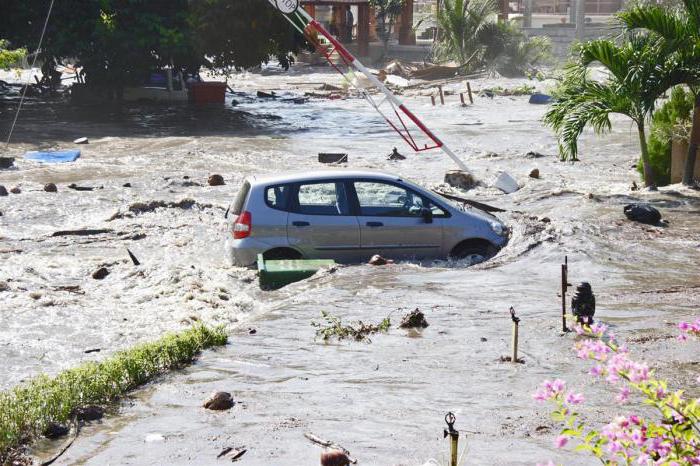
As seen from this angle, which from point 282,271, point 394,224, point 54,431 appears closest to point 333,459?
point 54,431

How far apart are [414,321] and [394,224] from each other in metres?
3.25

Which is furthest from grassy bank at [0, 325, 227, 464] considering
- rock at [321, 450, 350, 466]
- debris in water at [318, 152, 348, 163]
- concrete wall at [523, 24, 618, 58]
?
concrete wall at [523, 24, 618, 58]

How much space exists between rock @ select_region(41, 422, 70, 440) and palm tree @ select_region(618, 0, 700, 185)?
43.3 ft

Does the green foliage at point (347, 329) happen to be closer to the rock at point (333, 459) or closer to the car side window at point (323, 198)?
the car side window at point (323, 198)

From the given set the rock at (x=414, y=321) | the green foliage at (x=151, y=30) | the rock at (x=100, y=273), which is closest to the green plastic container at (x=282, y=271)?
the rock at (x=414, y=321)

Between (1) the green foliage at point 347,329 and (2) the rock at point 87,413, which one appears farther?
(1) the green foliage at point 347,329

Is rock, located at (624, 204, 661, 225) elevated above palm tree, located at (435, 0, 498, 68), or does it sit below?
below

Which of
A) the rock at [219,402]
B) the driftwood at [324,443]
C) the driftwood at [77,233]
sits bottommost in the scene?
the driftwood at [77,233]

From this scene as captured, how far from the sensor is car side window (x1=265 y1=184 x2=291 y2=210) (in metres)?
12.7

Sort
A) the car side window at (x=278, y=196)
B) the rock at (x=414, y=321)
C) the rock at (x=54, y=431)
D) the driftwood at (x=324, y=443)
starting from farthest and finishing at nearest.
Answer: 1. the car side window at (x=278, y=196)
2. the rock at (x=414, y=321)
3. the rock at (x=54, y=431)
4. the driftwood at (x=324, y=443)

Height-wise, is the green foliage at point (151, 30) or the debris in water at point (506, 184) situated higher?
the green foliage at point (151, 30)

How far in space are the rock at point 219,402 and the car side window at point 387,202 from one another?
5751 mm

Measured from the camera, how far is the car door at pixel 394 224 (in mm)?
12930

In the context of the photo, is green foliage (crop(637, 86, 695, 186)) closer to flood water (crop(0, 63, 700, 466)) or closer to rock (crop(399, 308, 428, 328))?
flood water (crop(0, 63, 700, 466))
